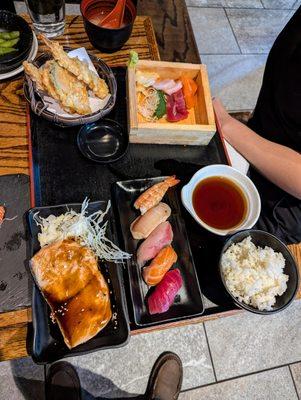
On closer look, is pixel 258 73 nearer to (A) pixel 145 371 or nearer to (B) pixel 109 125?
(B) pixel 109 125

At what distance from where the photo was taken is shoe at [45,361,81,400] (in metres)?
2.43

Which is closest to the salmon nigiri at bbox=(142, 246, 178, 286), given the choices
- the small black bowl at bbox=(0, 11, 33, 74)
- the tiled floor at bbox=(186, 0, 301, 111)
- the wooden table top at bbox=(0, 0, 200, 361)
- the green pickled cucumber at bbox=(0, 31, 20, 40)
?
the wooden table top at bbox=(0, 0, 200, 361)

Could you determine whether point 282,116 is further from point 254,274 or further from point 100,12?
point 100,12

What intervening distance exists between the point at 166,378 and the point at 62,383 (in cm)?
74

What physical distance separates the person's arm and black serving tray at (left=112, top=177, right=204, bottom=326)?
0.58 m

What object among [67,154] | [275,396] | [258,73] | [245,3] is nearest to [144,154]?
[67,154]

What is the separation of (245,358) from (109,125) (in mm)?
2110

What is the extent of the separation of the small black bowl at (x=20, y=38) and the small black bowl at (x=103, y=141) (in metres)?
0.56

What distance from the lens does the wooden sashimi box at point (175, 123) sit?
1928 mm

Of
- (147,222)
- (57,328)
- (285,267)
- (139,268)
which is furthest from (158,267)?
(285,267)

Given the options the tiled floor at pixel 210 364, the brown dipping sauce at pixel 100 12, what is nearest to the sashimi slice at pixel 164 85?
the brown dipping sauce at pixel 100 12

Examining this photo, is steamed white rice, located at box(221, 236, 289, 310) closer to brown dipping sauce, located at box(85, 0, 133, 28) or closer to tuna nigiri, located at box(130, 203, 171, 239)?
tuna nigiri, located at box(130, 203, 171, 239)

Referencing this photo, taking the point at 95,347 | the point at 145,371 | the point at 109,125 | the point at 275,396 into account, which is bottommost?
the point at 275,396

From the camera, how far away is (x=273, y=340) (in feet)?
9.52
